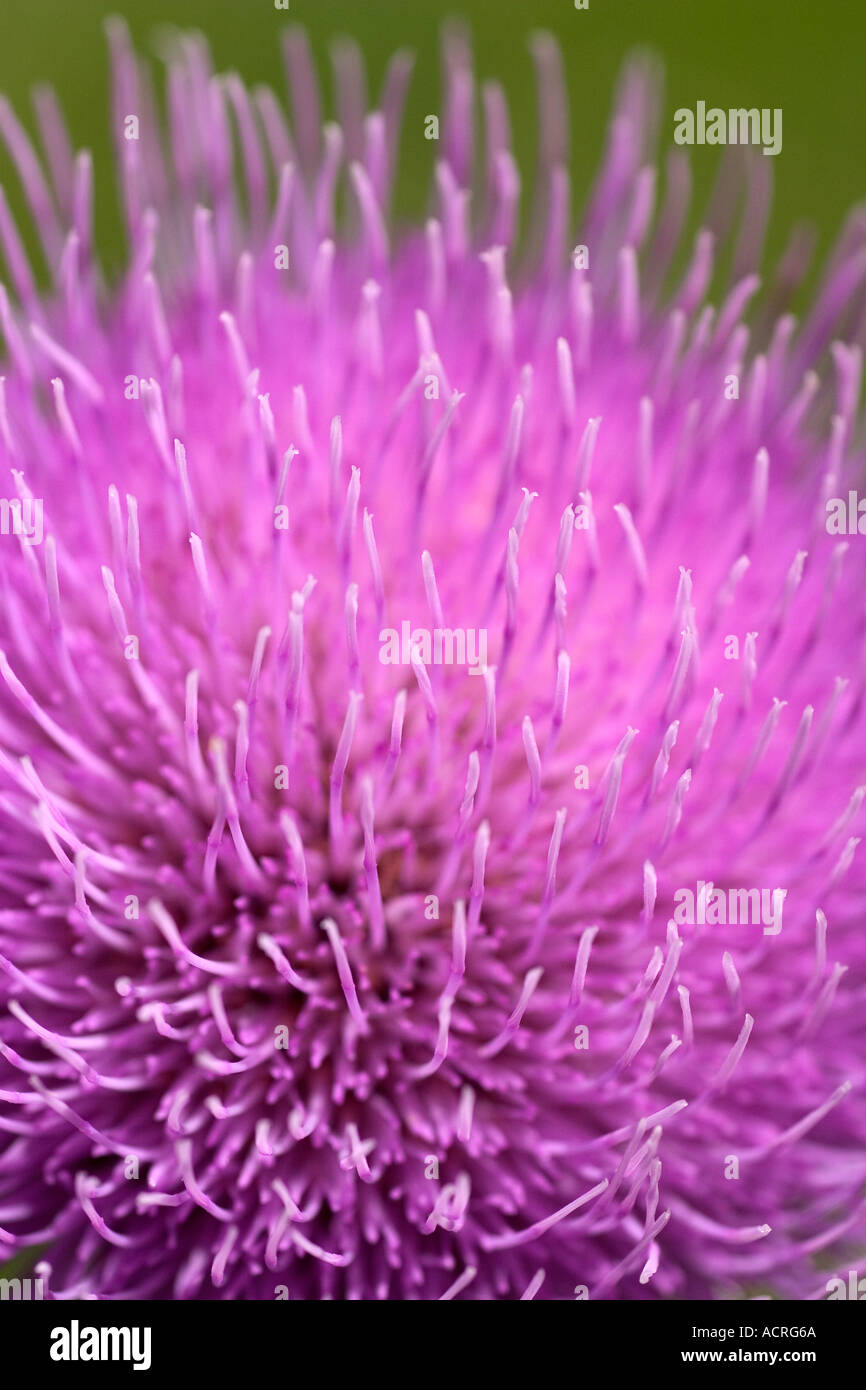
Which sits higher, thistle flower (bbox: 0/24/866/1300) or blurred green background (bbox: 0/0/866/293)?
blurred green background (bbox: 0/0/866/293)

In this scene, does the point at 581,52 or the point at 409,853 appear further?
the point at 581,52

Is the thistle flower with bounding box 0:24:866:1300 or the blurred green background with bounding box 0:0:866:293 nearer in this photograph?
the thistle flower with bounding box 0:24:866:1300

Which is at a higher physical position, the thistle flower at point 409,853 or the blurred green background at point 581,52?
the blurred green background at point 581,52

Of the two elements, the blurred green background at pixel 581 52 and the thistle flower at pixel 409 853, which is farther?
the blurred green background at pixel 581 52
